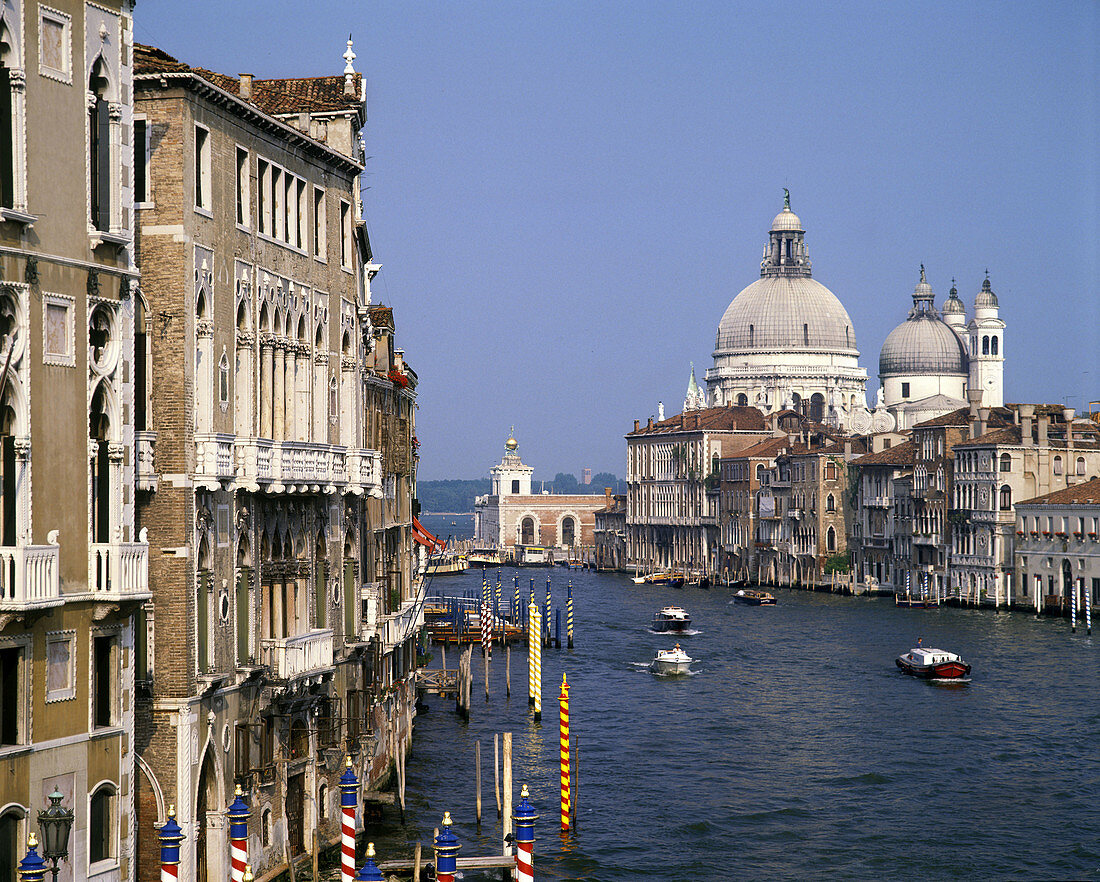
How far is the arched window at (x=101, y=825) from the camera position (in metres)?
14.3

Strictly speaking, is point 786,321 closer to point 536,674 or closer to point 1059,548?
point 1059,548

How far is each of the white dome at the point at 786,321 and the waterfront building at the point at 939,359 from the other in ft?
17.1

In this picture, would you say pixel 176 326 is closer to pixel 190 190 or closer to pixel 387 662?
pixel 190 190

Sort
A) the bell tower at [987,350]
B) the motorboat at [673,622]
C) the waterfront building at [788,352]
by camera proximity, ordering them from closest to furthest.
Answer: the motorboat at [673,622], the bell tower at [987,350], the waterfront building at [788,352]

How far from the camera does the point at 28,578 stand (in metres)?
13.0

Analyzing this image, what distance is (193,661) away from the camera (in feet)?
54.0

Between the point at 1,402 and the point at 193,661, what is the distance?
164 inches

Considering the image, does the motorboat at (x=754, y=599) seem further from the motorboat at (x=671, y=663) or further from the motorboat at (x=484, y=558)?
the motorboat at (x=484, y=558)

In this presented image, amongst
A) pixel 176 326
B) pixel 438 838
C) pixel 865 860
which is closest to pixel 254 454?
pixel 176 326

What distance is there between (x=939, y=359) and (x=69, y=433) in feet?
408

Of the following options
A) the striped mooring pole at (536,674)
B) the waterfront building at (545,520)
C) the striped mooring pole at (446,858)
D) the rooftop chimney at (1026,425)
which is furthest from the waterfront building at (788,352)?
the striped mooring pole at (446,858)

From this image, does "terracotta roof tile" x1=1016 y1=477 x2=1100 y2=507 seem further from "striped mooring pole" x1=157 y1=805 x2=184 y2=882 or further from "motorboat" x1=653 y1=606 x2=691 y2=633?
"striped mooring pole" x1=157 y1=805 x2=184 y2=882

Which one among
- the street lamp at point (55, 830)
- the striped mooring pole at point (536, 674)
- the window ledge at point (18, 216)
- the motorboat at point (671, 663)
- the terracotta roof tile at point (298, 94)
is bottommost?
the motorboat at point (671, 663)

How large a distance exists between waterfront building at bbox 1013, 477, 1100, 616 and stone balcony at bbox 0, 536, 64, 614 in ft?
171
